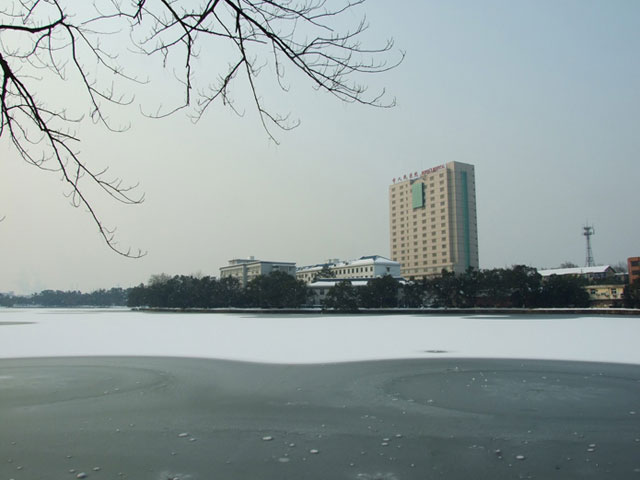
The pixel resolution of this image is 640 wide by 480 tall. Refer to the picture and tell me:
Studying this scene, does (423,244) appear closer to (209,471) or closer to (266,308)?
(266,308)

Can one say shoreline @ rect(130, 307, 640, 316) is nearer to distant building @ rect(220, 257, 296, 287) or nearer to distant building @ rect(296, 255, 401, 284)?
distant building @ rect(296, 255, 401, 284)

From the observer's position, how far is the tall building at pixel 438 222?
119375mm

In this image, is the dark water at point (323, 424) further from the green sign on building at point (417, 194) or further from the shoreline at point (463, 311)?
the green sign on building at point (417, 194)

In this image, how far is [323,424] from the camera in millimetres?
7516

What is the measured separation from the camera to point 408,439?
261 inches

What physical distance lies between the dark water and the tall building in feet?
354

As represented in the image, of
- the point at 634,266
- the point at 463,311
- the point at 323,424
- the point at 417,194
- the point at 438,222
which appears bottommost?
the point at 463,311

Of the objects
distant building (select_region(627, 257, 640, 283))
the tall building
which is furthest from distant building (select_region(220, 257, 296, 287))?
distant building (select_region(627, 257, 640, 283))

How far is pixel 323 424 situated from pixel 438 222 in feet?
392

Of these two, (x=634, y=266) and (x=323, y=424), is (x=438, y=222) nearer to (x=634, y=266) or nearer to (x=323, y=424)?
(x=634, y=266)

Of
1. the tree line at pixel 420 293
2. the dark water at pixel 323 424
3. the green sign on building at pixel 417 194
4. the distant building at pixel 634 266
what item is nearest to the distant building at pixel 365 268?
the green sign on building at pixel 417 194

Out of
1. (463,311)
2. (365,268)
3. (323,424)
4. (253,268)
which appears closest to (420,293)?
(463,311)

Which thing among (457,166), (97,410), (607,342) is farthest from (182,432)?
(457,166)

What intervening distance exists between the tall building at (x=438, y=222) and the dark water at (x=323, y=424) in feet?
354
